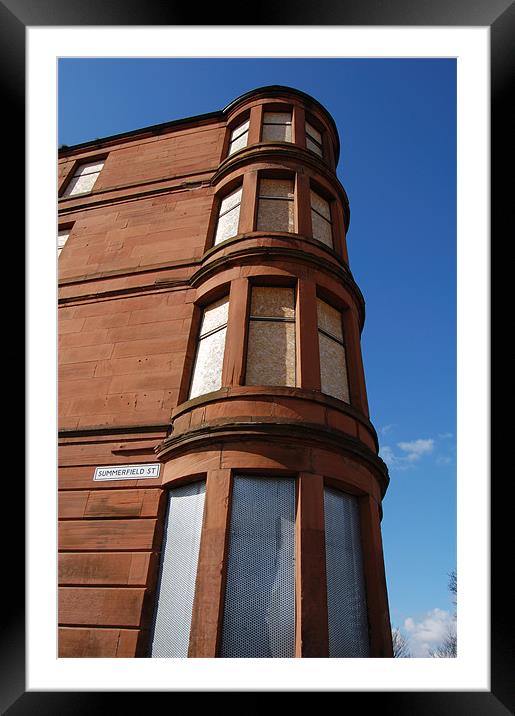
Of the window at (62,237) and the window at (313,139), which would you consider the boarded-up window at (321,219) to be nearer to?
the window at (313,139)

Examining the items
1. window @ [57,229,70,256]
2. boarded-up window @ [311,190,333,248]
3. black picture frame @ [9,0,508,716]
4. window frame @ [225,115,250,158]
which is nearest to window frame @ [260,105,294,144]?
window frame @ [225,115,250,158]

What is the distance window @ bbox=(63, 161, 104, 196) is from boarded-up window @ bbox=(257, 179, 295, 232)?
598cm

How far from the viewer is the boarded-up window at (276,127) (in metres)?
11.9

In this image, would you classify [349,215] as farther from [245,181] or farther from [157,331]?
[157,331]

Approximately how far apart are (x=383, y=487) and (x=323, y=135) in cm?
936

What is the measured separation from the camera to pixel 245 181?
10688mm

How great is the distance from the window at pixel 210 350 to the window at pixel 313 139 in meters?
5.56

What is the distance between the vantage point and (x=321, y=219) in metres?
11.0

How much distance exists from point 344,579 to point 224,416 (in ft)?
9.14

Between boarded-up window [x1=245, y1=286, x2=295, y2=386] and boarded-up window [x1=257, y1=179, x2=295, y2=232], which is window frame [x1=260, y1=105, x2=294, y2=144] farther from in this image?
boarded-up window [x1=245, y1=286, x2=295, y2=386]

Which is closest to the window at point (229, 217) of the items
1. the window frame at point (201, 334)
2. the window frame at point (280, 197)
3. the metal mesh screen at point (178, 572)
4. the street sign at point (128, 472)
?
the window frame at point (280, 197)
